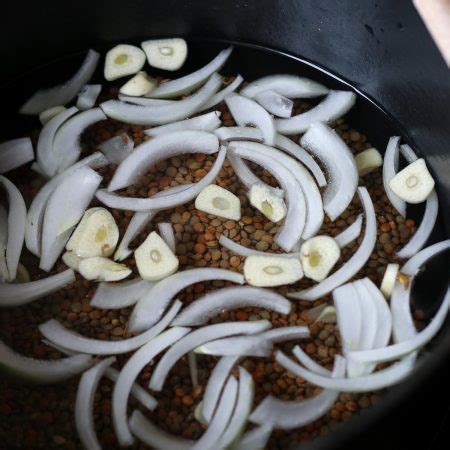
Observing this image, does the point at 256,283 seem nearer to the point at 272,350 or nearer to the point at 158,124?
the point at 272,350

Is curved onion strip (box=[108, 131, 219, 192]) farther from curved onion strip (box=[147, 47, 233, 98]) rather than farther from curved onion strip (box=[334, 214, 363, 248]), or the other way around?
curved onion strip (box=[334, 214, 363, 248])

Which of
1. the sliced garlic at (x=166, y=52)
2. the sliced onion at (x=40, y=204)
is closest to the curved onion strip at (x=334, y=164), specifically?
the sliced garlic at (x=166, y=52)

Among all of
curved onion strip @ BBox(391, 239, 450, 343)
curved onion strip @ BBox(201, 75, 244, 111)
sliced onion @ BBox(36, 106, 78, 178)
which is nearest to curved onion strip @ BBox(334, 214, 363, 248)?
curved onion strip @ BBox(391, 239, 450, 343)

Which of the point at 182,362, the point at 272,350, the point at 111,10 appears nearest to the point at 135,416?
the point at 182,362

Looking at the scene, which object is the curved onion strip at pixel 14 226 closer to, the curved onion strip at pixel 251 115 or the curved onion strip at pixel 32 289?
the curved onion strip at pixel 32 289

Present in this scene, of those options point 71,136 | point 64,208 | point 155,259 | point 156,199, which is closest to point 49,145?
point 71,136
